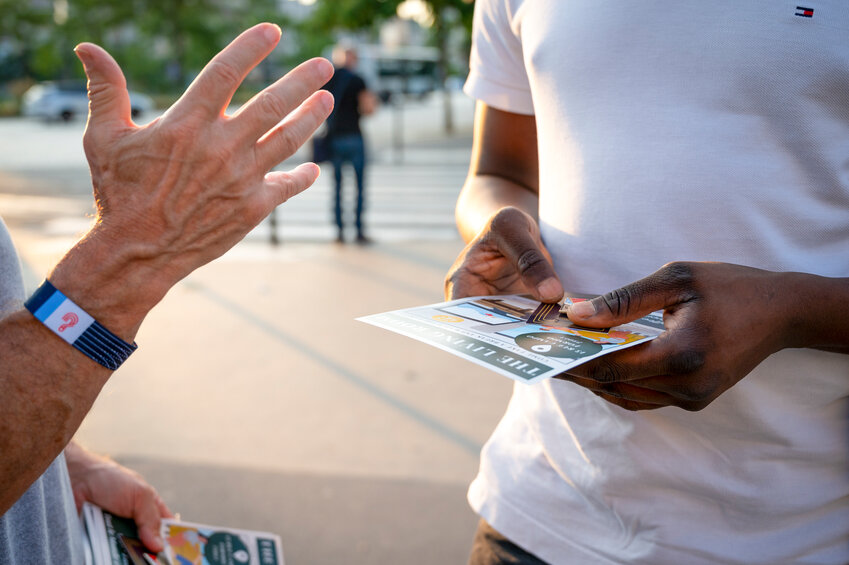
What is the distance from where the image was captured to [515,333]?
1.22 meters

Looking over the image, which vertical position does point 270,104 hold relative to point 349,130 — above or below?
above

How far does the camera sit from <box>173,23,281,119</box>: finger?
994 mm

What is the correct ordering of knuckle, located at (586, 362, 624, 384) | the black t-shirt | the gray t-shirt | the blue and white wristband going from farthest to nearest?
the black t-shirt < the gray t-shirt < knuckle, located at (586, 362, 624, 384) < the blue and white wristband

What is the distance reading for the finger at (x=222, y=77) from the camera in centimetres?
99

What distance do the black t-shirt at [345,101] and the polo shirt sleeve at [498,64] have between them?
631 centimetres

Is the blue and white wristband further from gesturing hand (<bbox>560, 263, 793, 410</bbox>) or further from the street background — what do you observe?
the street background

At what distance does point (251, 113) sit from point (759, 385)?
0.93 meters

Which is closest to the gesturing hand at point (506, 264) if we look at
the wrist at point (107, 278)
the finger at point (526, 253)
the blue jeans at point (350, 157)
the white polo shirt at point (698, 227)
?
the finger at point (526, 253)

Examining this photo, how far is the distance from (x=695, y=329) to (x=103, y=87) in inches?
36.4

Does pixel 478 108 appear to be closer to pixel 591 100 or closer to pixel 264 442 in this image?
pixel 591 100

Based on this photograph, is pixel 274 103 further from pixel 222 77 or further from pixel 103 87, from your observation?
pixel 103 87

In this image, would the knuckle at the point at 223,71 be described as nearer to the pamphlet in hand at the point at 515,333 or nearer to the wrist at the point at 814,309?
the pamphlet in hand at the point at 515,333

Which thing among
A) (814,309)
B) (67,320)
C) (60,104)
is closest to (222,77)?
(67,320)

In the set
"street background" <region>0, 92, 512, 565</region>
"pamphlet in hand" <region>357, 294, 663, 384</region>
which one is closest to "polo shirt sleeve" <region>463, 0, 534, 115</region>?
"pamphlet in hand" <region>357, 294, 663, 384</region>
